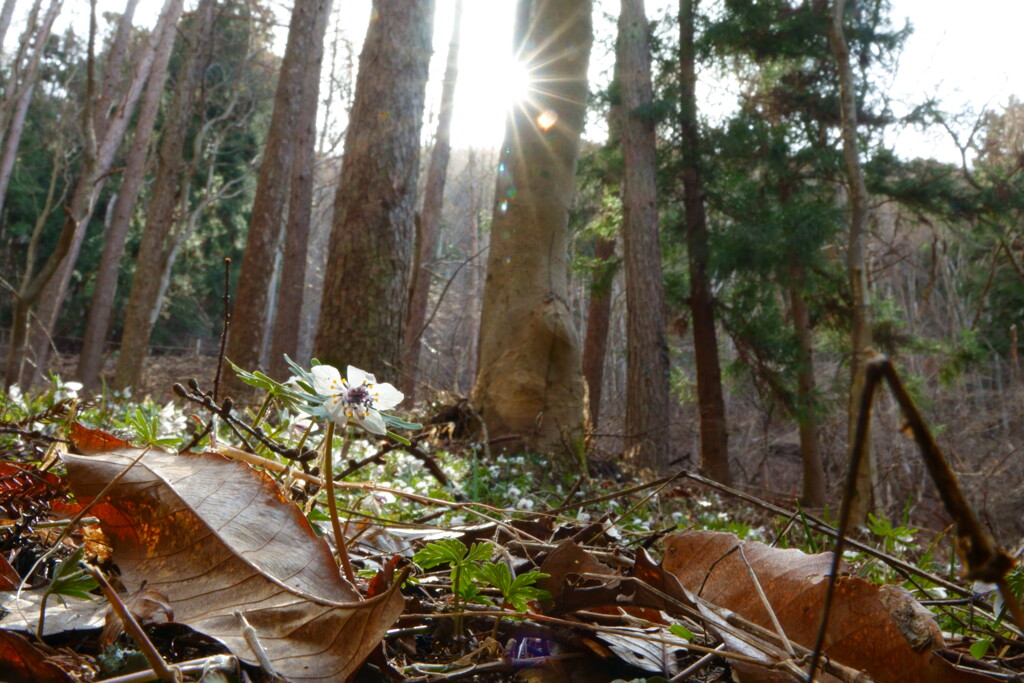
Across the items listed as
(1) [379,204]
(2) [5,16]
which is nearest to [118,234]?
(2) [5,16]

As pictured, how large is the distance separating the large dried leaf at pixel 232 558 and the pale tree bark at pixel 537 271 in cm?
422

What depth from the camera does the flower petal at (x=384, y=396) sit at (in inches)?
39.2

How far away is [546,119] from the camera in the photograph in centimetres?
607

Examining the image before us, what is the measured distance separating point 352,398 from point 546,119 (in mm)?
5508

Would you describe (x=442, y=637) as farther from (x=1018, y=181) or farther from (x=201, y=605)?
(x=1018, y=181)

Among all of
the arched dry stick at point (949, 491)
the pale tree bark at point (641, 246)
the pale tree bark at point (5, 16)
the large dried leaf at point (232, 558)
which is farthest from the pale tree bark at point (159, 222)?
the arched dry stick at point (949, 491)

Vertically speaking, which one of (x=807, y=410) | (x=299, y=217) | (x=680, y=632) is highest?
(x=299, y=217)

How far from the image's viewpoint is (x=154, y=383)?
1888 centimetres

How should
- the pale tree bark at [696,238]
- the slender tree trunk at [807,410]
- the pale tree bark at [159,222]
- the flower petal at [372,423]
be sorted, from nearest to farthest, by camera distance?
the flower petal at [372,423] < the slender tree trunk at [807,410] < the pale tree bark at [696,238] < the pale tree bark at [159,222]

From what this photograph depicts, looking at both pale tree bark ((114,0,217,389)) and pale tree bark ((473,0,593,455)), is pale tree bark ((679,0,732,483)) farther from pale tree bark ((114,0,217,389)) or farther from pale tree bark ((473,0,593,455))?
pale tree bark ((114,0,217,389))

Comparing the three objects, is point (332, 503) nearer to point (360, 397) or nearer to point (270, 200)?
point (360, 397)

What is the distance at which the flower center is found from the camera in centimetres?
94

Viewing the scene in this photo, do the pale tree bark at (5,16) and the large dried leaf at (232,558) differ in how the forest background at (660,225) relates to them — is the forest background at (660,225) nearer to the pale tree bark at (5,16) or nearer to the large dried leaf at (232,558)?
the pale tree bark at (5,16)

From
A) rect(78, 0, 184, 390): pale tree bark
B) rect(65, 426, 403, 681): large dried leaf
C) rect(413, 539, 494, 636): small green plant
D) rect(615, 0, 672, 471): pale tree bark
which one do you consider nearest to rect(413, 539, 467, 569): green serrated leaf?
rect(413, 539, 494, 636): small green plant
